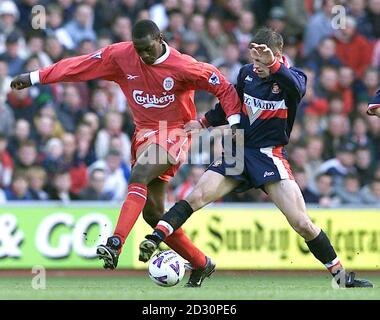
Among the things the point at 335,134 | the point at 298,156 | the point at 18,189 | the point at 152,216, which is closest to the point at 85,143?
the point at 18,189

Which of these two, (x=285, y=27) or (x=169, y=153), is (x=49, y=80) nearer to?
(x=169, y=153)

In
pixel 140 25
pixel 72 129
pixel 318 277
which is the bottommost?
pixel 318 277

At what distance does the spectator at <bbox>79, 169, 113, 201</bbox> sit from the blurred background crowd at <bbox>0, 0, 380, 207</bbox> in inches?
0.5

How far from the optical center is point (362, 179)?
52.6 ft

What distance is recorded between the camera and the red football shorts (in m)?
10.0

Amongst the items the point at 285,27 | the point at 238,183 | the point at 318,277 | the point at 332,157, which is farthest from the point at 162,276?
the point at 285,27

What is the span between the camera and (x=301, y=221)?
9.79m

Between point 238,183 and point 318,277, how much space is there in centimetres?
346

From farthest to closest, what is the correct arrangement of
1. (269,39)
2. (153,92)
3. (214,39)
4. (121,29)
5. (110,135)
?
(214,39)
(121,29)
(110,135)
(153,92)
(269,39)

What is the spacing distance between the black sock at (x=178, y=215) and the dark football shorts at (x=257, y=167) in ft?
1.44

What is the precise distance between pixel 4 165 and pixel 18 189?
1.77 feet

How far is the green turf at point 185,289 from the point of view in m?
9.27

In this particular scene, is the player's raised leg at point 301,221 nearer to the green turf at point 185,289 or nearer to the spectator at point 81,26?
the green turf at point 185,289

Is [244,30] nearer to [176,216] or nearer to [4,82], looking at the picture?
[4,82]
